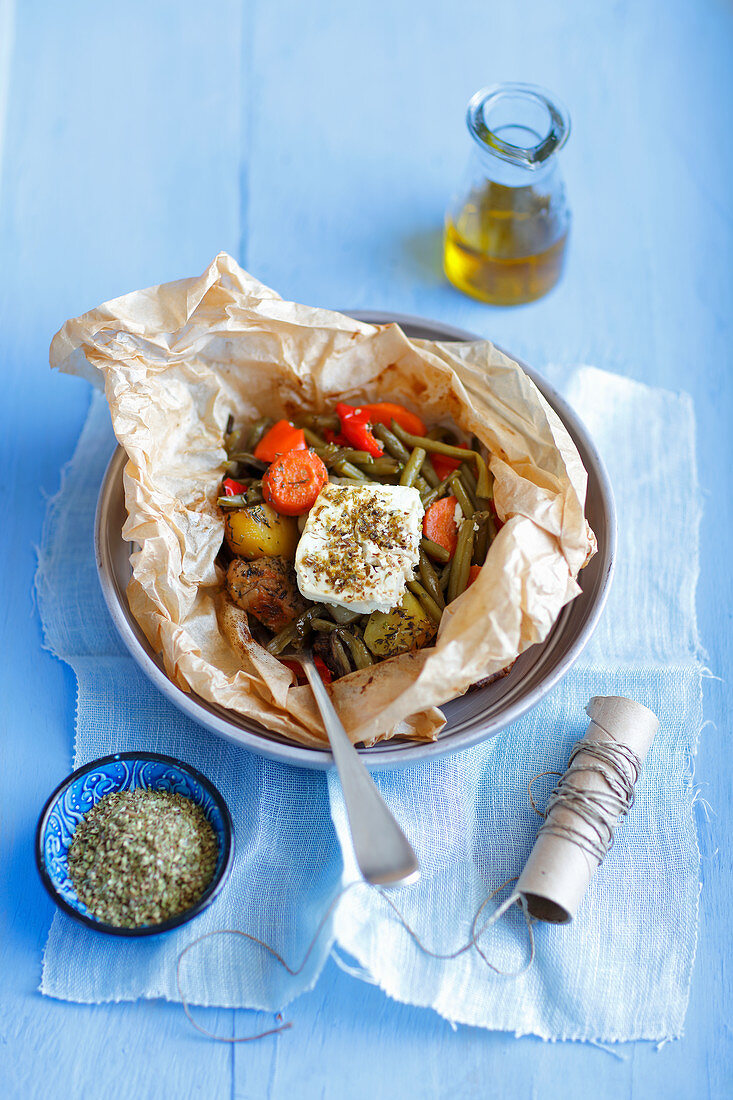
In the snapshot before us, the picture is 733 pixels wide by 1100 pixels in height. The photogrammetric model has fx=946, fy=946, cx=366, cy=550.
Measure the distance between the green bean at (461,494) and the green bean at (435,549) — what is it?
0.41 ft

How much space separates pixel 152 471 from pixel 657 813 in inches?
66.7

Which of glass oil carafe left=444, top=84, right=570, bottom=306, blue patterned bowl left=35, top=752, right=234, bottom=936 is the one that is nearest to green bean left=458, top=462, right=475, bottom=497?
glass oil carafe left=444, top=84, right=570, bottom=306

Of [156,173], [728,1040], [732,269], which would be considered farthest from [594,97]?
[728,1040]

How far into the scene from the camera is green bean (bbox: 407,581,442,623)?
8.38 feet

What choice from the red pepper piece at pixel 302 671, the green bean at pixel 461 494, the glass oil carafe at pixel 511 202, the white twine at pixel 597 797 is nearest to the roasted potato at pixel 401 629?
the red pepper piece at pixel 302 671

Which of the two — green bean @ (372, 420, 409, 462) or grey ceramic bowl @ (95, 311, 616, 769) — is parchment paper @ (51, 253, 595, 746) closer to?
grey ceramic bowl @ (95, 311, 616, 769)

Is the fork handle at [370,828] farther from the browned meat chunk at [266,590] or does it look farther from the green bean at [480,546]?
the green bean at [480,546]

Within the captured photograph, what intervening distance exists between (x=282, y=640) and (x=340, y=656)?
175 millimetres

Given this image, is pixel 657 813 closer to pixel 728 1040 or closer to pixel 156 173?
pixel 728 1040

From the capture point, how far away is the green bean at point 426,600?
2.55 m

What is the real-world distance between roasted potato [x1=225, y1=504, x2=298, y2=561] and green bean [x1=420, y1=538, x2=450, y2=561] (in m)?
0.38

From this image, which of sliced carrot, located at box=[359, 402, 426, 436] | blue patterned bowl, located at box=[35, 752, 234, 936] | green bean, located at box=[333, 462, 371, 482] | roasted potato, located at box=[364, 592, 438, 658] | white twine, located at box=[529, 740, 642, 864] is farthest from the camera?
sliced carrot, located at box=[359, 402, 426, 436]

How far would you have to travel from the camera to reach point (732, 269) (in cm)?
363

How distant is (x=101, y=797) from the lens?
248 cm
